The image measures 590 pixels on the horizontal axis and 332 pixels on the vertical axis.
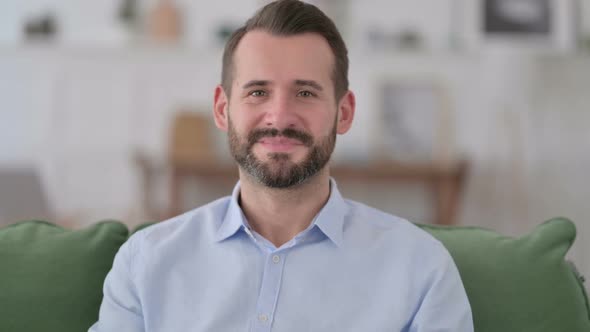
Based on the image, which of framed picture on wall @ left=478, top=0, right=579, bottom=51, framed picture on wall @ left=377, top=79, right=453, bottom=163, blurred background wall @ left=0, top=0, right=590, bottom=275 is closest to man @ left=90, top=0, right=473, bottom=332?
blurred background wall @ left=0, top=0, right=590, bottom=275

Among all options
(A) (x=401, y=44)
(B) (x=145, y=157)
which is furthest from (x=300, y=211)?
(A) (x=401, y=44)

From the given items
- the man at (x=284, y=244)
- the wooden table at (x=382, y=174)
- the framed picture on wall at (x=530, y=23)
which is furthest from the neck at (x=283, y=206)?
the framed picture on wall at (x=530, y=23)

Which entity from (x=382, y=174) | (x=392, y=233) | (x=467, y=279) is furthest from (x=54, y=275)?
(x=382, y=174)

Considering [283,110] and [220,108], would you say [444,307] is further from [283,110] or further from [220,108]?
[220,108]

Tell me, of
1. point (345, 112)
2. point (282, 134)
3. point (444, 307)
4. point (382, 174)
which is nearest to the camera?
point (444, 307)

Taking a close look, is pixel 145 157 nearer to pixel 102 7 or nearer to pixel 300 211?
pixel 102 7

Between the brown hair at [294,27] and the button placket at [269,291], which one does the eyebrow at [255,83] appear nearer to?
the brown hair at [294,27]

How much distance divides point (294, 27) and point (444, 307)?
0.58m

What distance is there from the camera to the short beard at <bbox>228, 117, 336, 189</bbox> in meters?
1.32

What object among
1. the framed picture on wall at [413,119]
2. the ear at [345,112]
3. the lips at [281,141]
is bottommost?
the framed picture on wall at [413,119]

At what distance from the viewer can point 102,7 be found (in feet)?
15.9

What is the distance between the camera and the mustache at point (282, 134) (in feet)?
4.30

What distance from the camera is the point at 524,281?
130 centimetres

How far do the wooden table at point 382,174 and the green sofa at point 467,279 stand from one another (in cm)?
296
